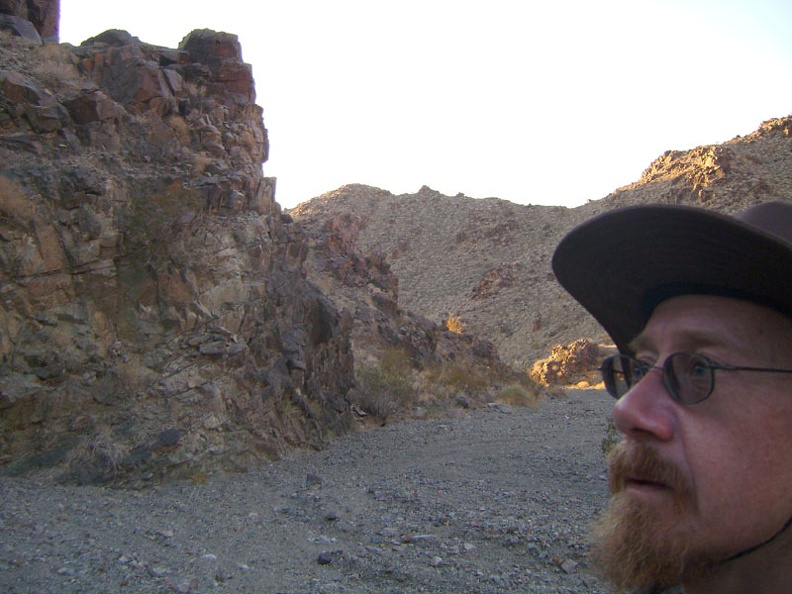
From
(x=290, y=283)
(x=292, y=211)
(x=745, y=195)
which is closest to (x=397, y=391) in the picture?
(x=290, y=283)

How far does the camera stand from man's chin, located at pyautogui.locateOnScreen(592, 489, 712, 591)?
1579 mm

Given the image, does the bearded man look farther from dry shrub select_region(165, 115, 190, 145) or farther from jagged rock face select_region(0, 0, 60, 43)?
jagged rock face select_region(0, 0, 60, 43)

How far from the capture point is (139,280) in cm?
902

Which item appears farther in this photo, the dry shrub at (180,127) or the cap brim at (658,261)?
the dry shrub at (180,127)

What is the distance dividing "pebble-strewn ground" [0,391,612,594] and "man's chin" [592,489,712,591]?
389 cm

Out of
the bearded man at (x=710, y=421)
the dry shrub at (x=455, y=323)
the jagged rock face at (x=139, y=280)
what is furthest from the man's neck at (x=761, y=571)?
the dry shrub at (x=455, y=323)

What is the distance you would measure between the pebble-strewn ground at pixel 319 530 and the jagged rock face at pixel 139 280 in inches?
25.8

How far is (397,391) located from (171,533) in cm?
819

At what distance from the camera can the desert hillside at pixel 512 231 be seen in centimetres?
3538

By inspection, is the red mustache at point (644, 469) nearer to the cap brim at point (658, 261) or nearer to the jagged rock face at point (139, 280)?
the cap brim at point (658, 261)

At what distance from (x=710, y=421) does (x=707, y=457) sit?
0.08 m

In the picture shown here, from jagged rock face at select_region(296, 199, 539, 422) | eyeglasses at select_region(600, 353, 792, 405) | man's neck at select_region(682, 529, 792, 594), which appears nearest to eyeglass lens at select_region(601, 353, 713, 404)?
eyeglasses at select_region(600, 353, 792, 405)

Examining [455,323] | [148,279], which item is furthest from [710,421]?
[455,323]

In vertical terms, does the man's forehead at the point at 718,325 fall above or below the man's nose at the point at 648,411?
above
